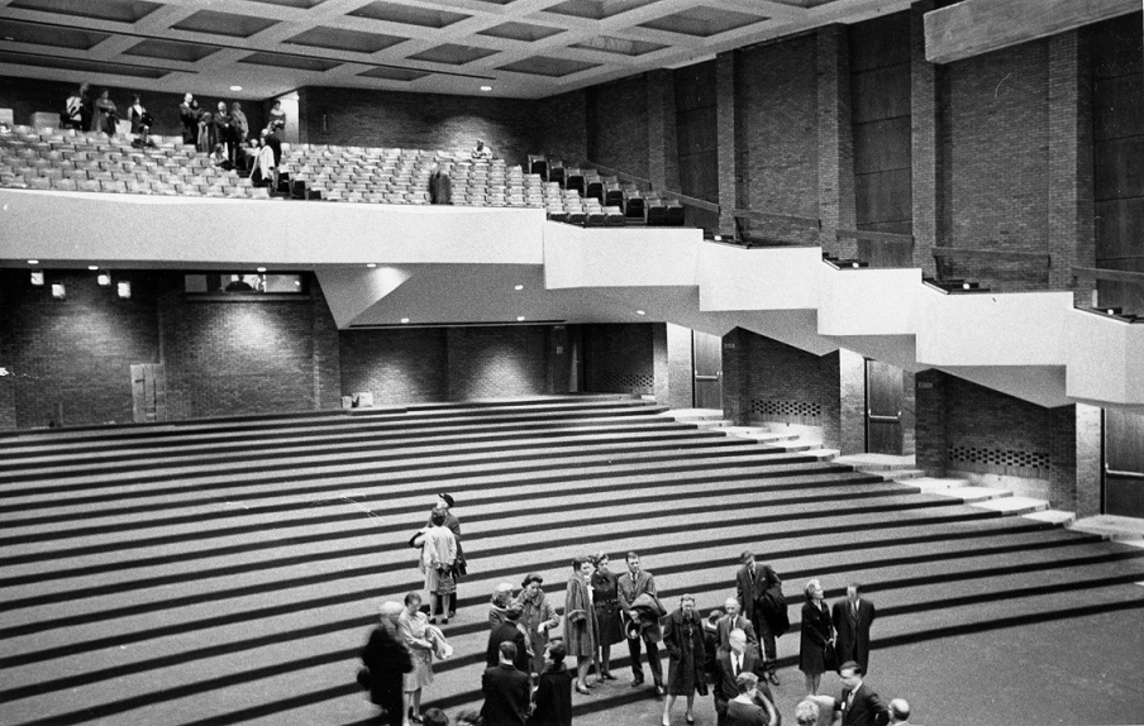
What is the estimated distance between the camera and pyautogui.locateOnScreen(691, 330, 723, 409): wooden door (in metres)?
22.5

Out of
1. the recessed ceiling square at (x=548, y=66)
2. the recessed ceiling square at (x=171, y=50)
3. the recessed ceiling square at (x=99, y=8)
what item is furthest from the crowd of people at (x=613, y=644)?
the recessed ceiling square at (x=548, y=66)

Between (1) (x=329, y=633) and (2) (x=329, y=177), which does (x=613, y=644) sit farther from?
(2) (x=329, y=177)

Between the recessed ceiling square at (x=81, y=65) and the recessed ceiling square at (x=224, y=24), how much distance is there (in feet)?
8.79

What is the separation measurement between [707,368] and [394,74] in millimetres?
8796

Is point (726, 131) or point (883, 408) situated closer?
point (883, 408)

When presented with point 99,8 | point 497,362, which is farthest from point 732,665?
point 99,8

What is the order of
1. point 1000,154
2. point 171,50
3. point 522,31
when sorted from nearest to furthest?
point 1000,154
point 522,31
point 171,50

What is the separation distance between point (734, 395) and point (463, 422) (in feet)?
17.8

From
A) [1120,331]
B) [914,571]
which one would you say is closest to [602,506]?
[914,571]

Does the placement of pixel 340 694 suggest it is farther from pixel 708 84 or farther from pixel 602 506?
pixel 708 84

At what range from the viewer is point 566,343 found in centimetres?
2491

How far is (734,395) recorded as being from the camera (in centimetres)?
2178

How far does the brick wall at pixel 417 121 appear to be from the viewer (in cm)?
2378

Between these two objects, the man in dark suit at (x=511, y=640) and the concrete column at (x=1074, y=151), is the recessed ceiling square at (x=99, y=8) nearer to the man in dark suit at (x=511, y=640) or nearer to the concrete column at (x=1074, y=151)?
the man in dark suit at (x=511, y=640)
